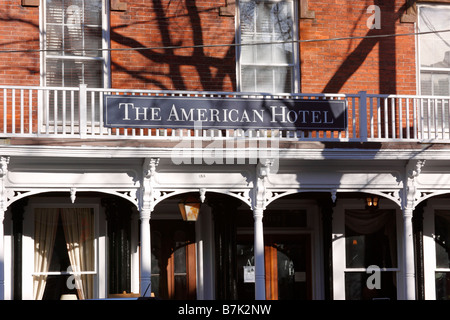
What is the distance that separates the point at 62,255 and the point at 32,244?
562mm

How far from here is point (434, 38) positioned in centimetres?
1634

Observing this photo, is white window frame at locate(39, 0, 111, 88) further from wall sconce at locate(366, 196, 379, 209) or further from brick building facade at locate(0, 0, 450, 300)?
wall sconce at locate(366, 196, 379, 209)

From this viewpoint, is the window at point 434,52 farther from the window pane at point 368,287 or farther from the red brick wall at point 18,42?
the red brick wall at point 18,42

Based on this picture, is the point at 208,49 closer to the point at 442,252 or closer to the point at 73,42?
the point at 73,42

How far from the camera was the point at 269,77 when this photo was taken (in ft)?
51.5

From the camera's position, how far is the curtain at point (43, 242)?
1491 cm

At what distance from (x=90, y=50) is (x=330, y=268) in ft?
19.6

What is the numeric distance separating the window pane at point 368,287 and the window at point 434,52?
329cm

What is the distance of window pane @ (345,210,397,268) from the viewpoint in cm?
1628

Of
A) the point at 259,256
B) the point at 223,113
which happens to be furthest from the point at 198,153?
the point at 259,256

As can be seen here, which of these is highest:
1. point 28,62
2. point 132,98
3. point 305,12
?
point 305,12

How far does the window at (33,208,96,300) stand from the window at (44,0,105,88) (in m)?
2.35
